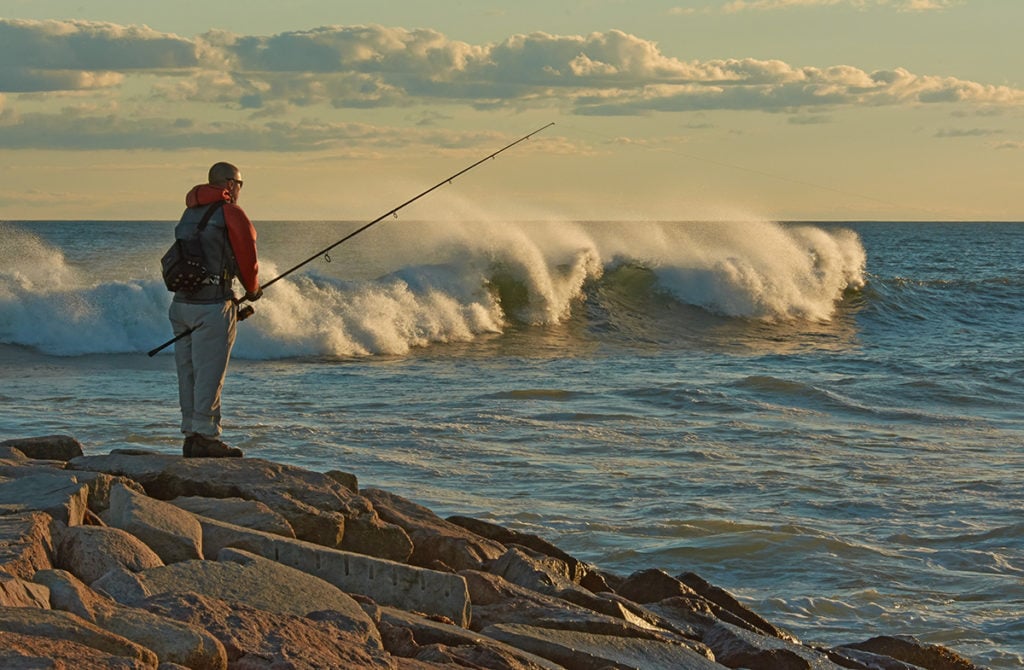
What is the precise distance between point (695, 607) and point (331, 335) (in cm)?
1302

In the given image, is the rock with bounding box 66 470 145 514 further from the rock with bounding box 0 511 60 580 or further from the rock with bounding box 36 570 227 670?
the rock with bounding box 36 570 227 670

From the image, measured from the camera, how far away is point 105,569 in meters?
4.31

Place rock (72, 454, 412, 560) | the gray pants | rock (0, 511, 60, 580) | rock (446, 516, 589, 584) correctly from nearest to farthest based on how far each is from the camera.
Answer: rock (0, 511, 60, 580)
rock (72, 454, 412, 560)
rock (446, 516, 589, 584)
the gray pants

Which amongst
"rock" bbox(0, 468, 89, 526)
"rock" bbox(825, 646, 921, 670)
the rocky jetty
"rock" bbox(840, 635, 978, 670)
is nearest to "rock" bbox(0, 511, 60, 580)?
the rocky jetty

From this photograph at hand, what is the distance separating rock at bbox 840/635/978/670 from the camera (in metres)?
5.39

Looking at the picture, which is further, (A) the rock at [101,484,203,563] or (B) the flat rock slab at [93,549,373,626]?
(A) the rock at [101,484,203,563]

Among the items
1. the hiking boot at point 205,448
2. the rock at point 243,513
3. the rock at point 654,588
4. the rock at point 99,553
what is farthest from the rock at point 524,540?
the rock at point 99,553

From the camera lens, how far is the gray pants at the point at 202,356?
624 centimetres

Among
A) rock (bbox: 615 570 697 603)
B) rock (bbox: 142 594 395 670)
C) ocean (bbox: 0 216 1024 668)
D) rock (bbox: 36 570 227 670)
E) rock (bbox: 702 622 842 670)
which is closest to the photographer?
rock (bbox: 36 570 227 670)

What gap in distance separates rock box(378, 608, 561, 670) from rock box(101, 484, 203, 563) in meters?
0.73

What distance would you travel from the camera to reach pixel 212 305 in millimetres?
6230

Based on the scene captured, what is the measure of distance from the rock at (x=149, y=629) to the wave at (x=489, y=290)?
44.7 feet

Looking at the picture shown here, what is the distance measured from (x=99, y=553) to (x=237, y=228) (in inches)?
81.1

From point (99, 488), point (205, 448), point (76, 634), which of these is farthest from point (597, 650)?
point (205, 448)
